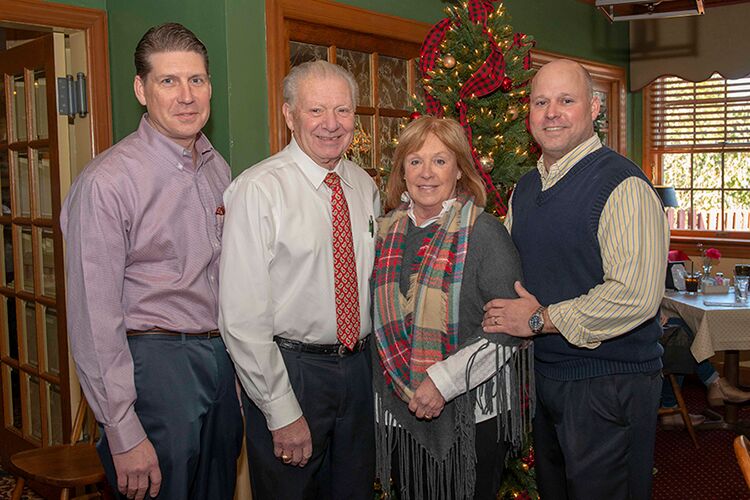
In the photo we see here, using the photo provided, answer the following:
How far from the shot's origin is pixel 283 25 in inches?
126

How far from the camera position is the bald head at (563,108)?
7.20 ft

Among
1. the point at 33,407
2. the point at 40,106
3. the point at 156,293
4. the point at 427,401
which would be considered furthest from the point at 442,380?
the point at 33,407

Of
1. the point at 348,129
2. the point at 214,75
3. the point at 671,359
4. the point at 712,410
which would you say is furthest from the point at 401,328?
the point at 712,410

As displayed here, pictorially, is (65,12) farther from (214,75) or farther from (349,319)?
(349,319)

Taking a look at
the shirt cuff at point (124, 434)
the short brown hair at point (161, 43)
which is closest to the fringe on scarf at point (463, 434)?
the shirt cuff at point (124, 434)

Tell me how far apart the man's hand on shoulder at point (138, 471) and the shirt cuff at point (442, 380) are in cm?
79

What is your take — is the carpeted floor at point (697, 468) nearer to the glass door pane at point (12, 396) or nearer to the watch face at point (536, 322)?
the watch face at point (536, 322)

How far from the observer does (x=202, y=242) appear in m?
2.09

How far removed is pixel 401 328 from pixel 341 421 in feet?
Result: 1.06

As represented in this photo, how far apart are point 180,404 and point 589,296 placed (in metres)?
1.14

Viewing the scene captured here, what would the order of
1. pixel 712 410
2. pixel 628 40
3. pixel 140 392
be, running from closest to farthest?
pixel 140 392, pixel 712 410, pixel 628 40

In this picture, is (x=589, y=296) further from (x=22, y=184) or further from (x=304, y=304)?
(x=22, y=184)

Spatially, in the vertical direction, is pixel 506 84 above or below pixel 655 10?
below

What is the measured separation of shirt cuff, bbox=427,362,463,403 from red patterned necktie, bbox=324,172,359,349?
0.79 feet
